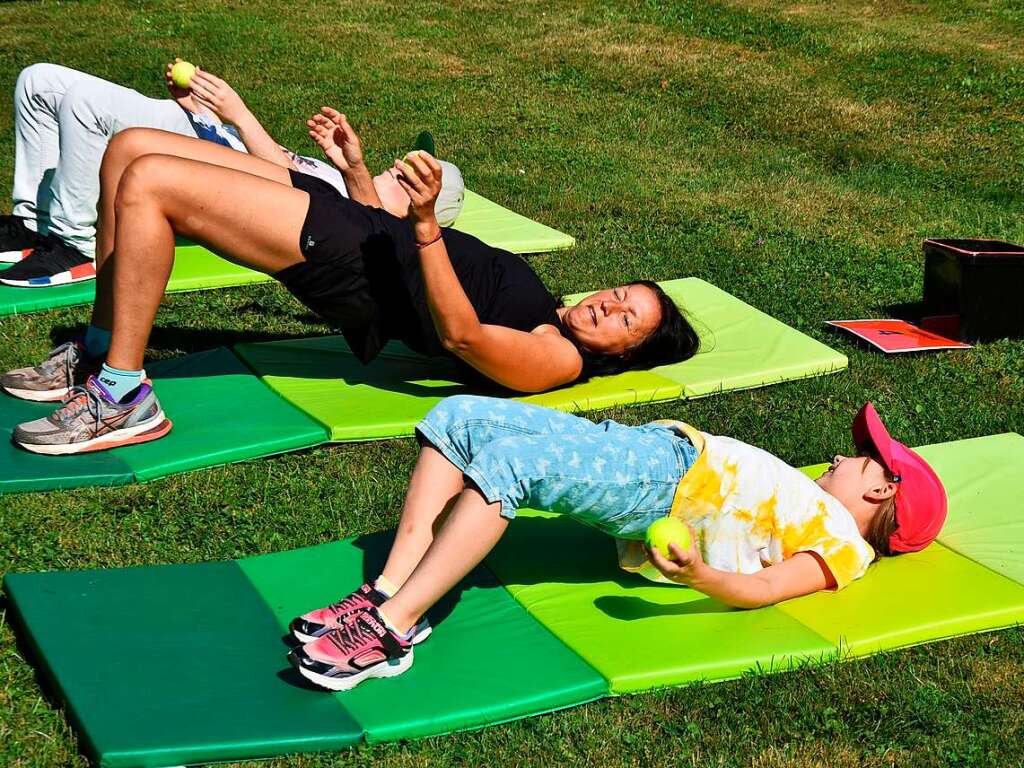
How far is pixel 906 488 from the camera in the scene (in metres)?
3.85

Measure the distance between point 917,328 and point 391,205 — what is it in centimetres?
276

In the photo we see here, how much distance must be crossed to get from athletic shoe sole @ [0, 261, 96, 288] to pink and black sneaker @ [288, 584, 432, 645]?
366 cm

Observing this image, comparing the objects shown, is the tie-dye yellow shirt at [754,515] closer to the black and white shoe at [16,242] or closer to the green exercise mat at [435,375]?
the green exercise mat at [435,375]

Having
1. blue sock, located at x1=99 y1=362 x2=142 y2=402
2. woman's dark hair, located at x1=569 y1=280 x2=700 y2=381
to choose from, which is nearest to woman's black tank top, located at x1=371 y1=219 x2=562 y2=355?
woman's dark hair, located at x1=569 y1=280 x2=700 y2=381

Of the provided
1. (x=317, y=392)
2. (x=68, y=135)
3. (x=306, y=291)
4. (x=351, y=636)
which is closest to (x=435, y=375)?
(x=317, y=392)

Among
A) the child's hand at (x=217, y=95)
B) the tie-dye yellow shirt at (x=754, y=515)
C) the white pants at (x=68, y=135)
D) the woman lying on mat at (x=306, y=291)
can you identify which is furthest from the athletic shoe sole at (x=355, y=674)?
the white pants at (x=68, y=135)

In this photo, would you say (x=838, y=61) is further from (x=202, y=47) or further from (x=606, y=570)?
(x=606, y=570)

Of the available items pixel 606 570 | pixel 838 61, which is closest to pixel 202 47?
pixel 838 61

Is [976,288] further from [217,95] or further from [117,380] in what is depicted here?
[117,380]

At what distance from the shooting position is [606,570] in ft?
12.9

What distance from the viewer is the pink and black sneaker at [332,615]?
3314mm

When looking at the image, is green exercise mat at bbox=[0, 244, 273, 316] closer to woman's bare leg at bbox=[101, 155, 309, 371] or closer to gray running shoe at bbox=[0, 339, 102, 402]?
gray running shoe at bbox=[0, 339, 102, 402]

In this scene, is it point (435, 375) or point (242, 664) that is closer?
point (242, 664)

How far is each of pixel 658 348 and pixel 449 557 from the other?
2.01m
